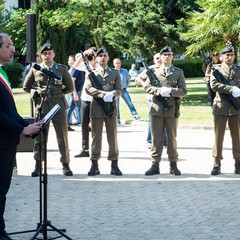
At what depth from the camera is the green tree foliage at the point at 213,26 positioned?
2552 centimetres

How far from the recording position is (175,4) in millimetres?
29188

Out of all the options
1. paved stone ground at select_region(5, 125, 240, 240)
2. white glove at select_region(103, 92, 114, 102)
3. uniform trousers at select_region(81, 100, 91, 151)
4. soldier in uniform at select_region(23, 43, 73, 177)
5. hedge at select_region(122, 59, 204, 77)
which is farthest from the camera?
hedge at select_region(122, 59, 204, 77)

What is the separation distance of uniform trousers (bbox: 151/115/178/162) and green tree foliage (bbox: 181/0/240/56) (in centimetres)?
1335

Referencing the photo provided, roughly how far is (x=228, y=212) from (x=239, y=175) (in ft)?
9.81

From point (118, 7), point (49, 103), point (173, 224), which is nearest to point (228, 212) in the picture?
point (173, 224)

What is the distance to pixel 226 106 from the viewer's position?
12438mm

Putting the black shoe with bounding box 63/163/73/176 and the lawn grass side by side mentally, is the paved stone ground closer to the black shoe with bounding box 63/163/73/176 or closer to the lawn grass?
the black shoe with bounding box 63/163/73/176

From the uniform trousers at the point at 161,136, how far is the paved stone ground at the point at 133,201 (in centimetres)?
36

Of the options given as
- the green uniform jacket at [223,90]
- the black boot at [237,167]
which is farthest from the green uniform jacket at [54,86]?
the black boot at [237,167]

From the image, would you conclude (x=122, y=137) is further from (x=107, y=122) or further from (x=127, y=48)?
(x=127, y=48)

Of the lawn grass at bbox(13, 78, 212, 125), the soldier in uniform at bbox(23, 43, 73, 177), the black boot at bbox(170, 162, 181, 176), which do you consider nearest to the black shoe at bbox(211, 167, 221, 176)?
the black boot at bbox(170, 162, 181, 176)

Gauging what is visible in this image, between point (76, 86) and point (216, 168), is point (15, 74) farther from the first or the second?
point (216, 168)

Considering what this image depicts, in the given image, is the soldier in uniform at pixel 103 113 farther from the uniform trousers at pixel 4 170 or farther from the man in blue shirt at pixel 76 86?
the man in blue shirt at pixel 76 86

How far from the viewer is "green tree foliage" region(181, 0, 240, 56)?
83.7ft
